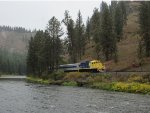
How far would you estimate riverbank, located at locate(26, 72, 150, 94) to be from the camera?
173 feet

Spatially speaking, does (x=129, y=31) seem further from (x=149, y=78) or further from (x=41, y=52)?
(x=149, y=78)

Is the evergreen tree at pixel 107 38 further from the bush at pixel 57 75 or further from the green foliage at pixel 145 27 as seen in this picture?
the bush at pixel 57 75

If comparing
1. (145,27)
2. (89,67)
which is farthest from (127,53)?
(145,27)

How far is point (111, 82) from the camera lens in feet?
202

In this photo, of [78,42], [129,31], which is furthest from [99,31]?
[129,31]

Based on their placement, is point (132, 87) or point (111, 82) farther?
point (111, 82)

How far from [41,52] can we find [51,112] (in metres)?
72.8

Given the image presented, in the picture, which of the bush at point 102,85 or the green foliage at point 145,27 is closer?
the bush at point 102,85

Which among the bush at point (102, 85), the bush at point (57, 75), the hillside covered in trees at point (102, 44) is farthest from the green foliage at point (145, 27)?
the bush at point (57, 75)

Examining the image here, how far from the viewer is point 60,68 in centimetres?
9300

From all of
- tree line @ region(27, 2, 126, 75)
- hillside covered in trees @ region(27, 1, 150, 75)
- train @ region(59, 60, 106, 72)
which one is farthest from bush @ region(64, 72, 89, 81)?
tree line @ region(27, 2, 126, 75)

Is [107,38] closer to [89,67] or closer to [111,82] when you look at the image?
[89,67]

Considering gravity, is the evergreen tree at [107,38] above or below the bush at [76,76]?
above

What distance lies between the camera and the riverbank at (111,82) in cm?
5278
